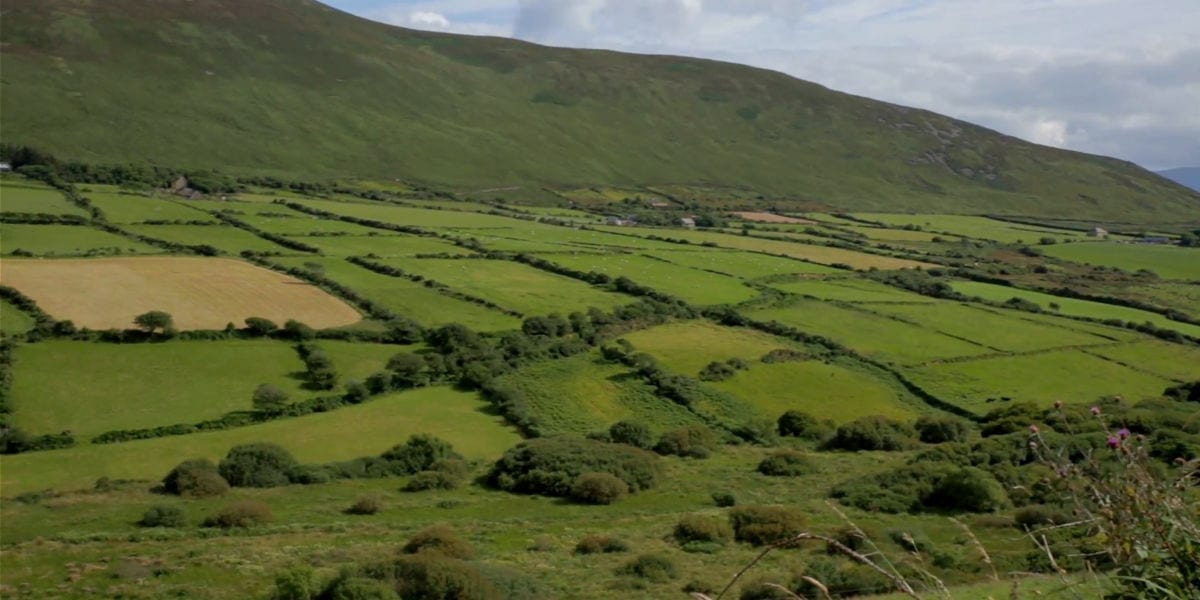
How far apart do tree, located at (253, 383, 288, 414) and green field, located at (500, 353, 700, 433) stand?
10557 mm

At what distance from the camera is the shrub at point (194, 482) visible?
3403 centimetres

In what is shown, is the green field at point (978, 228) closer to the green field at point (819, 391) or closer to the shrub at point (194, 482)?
the green field at point (819, 391)

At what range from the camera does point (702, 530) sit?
95.9 ft

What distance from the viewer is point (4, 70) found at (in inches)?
6693

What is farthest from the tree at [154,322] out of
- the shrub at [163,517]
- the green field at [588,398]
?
the shrub at [163,517]

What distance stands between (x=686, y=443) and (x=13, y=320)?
3433 centimetres

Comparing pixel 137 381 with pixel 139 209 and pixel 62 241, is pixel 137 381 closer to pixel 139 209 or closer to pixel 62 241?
pixel 62 241

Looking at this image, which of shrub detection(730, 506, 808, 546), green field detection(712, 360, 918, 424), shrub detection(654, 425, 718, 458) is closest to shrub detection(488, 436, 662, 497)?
shrub detection(654, 425, 718, 458)

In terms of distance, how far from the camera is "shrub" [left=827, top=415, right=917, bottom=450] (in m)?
43.5

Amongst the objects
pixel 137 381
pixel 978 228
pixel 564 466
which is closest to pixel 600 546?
pixel 564 466

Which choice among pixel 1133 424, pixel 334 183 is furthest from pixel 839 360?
pixel 334 183

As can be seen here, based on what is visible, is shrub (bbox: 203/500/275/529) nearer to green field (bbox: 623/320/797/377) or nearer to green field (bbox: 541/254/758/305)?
green field (bbox: 623/320/797/377)

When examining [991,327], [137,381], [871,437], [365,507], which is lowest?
[365,507]

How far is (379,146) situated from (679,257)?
110m
